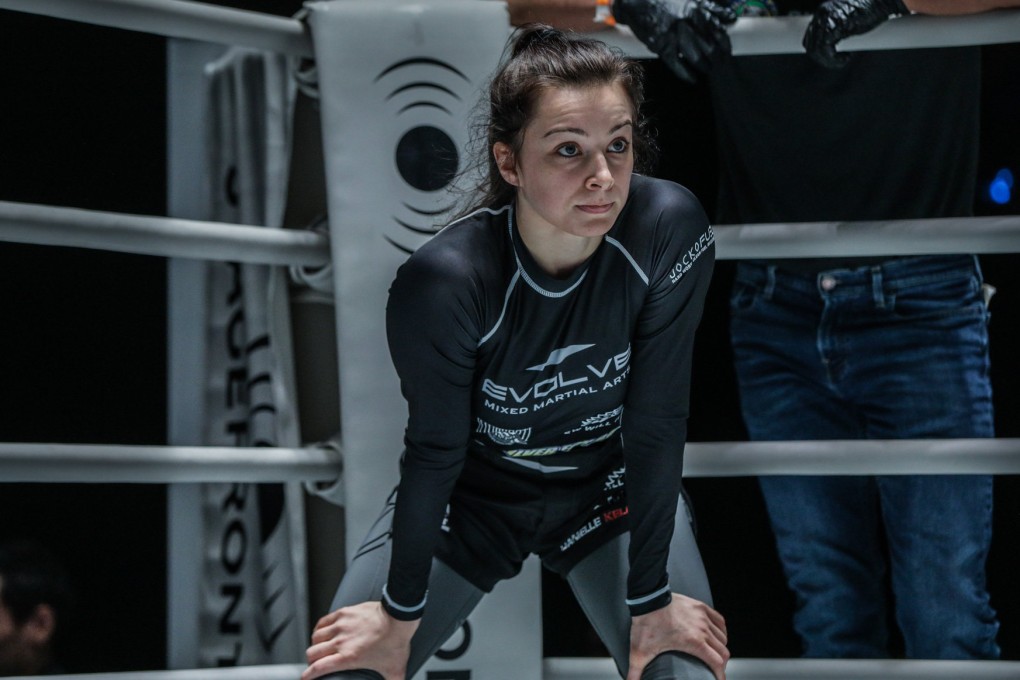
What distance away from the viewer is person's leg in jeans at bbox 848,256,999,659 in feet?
5.66

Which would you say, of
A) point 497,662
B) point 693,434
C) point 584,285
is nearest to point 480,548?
point 497,662

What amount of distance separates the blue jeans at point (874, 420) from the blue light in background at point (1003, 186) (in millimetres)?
621

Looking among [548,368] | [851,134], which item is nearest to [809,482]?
[851,134]

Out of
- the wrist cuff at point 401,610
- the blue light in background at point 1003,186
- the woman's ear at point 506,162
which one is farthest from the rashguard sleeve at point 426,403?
the blue light in background at point 1003,186

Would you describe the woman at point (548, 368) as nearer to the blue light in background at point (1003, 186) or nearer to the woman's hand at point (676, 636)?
the woman's hand at point (676, 636)

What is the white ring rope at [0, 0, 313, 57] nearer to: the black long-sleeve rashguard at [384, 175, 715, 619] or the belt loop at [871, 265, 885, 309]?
the black long-sleeve rashguard at [384, 175, 715, 619]

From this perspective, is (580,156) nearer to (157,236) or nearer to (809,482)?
(157,236)

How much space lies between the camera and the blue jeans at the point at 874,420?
173cm

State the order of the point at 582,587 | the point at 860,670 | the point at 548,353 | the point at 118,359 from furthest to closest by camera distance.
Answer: the point at 118,359 → the point at 860,670 → the point at 582,587 → the point at 548,353

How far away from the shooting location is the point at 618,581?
145cm

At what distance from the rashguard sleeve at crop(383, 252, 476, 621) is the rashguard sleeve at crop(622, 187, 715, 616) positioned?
0.73ft

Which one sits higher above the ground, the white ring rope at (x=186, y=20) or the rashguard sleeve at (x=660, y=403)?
the white ring rope at (x=186, y=20)

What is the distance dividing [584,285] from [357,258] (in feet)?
1.39

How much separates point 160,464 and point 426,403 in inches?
18.8
